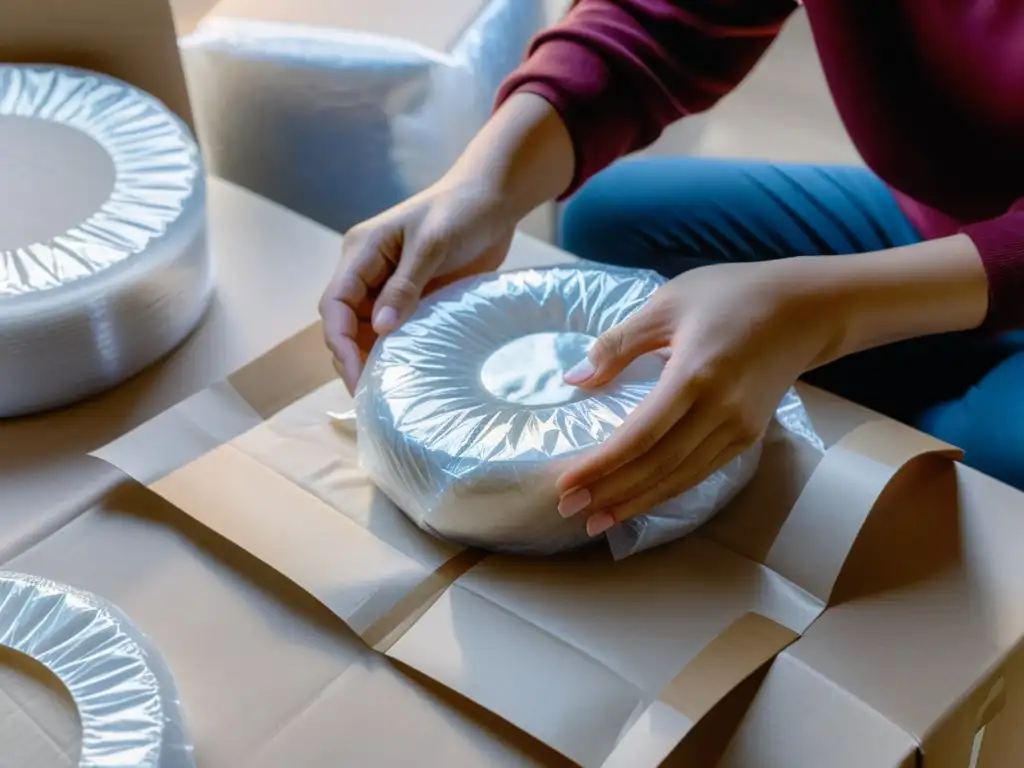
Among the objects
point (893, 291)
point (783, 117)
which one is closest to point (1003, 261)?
point (893, 291)

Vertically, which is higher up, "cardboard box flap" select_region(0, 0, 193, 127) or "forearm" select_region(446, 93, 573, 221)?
"cardboard box flap" select_region(0, 0, 193, 127)

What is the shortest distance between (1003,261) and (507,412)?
1.00ft

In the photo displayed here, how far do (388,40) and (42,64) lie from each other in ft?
0.97

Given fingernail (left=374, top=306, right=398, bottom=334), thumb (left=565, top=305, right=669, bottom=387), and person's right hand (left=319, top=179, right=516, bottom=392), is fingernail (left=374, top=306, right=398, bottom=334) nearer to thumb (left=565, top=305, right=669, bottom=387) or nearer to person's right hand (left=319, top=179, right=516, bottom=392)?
person's right hand (left=319, top=179, right=516, bottom=392)

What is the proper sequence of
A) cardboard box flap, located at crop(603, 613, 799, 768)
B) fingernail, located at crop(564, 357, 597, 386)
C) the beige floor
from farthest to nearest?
1. the beige floor
2. fingernail, located at crop(564, 357, 597, 386)
3. cardboard box flap, located at crop(603, 613, 799, 768)

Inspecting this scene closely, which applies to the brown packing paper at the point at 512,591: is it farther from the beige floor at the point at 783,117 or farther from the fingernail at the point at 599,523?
the beige floor at the point at 783,117

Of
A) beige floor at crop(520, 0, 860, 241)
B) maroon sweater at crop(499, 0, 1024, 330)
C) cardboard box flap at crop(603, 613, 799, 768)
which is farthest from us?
beige floor at crop(520, 0, 860, 241)

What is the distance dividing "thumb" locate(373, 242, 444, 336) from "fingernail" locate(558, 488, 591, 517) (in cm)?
18

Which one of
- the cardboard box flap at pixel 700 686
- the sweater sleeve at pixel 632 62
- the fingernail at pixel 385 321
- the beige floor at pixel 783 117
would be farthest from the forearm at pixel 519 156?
the beige floor at pixel 783 117

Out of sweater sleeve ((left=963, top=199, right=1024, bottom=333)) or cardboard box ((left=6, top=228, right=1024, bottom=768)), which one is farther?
sweater sleeve ((left=963, top=199, right=1024, bottom=333))

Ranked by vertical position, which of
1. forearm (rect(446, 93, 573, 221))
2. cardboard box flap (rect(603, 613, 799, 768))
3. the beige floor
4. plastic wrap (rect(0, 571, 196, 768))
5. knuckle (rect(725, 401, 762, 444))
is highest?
forearm (rect(446, 93, 573, 221))

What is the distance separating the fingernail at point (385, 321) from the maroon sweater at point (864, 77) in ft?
0.71

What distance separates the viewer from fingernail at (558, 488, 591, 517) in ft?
1.77

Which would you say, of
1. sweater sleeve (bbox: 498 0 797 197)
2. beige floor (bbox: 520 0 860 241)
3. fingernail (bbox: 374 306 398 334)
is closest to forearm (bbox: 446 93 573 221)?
sweater sleeve (bbox: 498 0 797 197)
